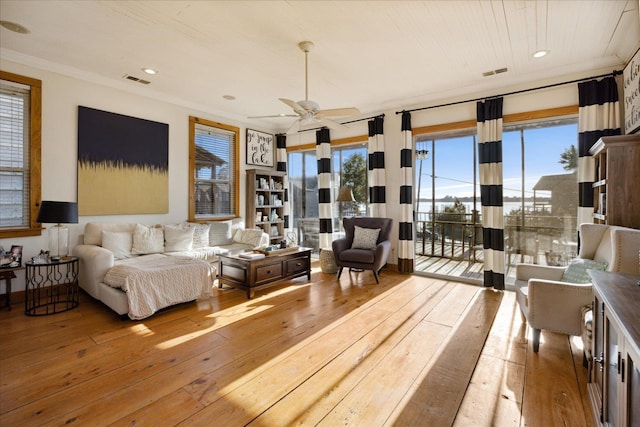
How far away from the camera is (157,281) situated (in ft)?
10.6

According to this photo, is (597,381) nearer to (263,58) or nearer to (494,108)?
(494,108)

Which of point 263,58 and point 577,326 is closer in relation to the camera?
point 577,326

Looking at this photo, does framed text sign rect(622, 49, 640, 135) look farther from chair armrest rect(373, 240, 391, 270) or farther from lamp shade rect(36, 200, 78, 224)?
lamp shade rect(36, 200, 78, 224)

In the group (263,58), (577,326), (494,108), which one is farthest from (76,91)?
(577,326)

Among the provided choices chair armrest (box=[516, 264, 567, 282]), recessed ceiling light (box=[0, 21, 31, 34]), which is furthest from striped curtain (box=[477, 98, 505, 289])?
recessed ceiling light (box=[0, 21, 31, 34])

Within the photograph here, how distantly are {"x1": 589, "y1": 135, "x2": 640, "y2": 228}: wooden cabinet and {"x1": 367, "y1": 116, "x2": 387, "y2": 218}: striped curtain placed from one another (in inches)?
114

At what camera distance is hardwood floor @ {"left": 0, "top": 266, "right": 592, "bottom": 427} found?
177 cm

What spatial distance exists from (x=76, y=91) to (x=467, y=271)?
646 cm

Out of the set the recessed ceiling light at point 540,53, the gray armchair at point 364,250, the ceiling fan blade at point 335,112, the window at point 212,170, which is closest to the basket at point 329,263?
the gray armchair at point 364,250

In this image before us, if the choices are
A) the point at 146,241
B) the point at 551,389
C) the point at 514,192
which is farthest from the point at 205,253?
the point at 514,192

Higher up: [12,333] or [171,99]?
[171,99]

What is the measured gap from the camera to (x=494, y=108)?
4230 mm

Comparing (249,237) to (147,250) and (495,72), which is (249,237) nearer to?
(147,250)

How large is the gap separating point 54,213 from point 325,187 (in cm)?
414
